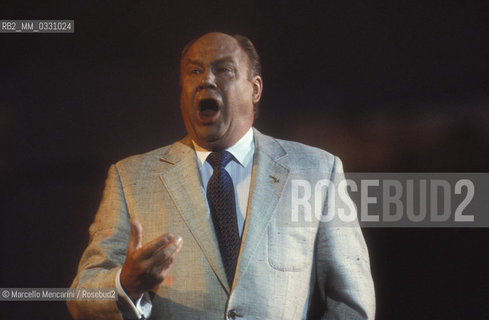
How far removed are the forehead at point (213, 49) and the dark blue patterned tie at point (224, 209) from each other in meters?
0.38

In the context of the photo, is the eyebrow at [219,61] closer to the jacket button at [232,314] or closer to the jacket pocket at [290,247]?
the jacket pocket at [290,247]

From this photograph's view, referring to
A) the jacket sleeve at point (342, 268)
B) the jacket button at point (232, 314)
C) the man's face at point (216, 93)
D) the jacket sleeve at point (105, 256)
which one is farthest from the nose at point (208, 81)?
the jacket button at point (232, 314)

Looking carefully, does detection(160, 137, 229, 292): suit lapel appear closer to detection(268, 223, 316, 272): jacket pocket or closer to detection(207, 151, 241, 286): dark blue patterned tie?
detection(207, 151, 241, 286): dark blue patterned tie

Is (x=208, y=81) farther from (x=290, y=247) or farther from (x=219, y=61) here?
(x=290, y=247)

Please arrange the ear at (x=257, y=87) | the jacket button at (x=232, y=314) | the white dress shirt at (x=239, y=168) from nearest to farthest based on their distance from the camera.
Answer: the jacket button at (x=232, y=314), the white dress shirt at (x=239, y=168), the ear at (x=257, y=87)

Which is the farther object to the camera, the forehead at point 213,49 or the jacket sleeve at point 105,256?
the forehead at point 213,49

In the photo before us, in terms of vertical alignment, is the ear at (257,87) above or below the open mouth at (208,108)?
above

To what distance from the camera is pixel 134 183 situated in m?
2.11

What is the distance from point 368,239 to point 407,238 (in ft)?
0.57

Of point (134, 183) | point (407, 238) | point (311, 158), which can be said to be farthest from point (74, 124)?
point (407, 238)

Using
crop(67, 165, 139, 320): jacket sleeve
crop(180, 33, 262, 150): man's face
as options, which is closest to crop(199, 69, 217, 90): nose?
crop(180, 33, 262, 150): man's face

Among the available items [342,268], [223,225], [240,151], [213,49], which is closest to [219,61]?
[213,49]

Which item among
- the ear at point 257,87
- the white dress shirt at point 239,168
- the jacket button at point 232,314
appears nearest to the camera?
the jacket button at point 232,314

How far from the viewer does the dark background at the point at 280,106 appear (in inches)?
90.4
